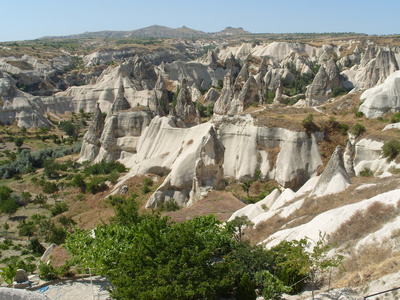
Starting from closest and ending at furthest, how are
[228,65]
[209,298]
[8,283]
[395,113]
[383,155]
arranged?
[209,298]
[8,283]
[383,155]
[395,113]
[228,65]

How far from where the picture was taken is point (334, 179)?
643 inches

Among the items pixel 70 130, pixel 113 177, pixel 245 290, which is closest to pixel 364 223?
pixel 245 290

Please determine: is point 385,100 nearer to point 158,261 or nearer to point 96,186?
point 96,186

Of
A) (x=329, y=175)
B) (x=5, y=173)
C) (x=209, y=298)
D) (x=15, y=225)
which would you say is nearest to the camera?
(x=209, y=298)

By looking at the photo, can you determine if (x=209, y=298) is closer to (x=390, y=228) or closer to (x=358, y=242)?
(x=358, y=242)

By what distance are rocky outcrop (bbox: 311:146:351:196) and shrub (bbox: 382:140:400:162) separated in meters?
6.18

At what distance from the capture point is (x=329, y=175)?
16.7 m

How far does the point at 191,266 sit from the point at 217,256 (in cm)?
361

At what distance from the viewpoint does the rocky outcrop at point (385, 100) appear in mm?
29125

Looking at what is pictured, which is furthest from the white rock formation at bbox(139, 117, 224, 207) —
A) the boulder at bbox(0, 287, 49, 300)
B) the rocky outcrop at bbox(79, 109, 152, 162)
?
the boulder at bbox(0, 287, 49, 300)

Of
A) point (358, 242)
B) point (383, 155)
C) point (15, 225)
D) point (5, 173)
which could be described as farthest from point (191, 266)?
point (5, 173)

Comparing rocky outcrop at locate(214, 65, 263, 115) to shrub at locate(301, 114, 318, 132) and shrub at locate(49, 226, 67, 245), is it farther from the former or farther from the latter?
shrub at locate(49, 226, 67, 245)

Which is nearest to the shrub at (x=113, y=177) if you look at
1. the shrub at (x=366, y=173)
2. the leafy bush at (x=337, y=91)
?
the shrub at (x=366, y=173)

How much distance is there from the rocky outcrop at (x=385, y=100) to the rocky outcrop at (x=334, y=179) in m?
15.1
